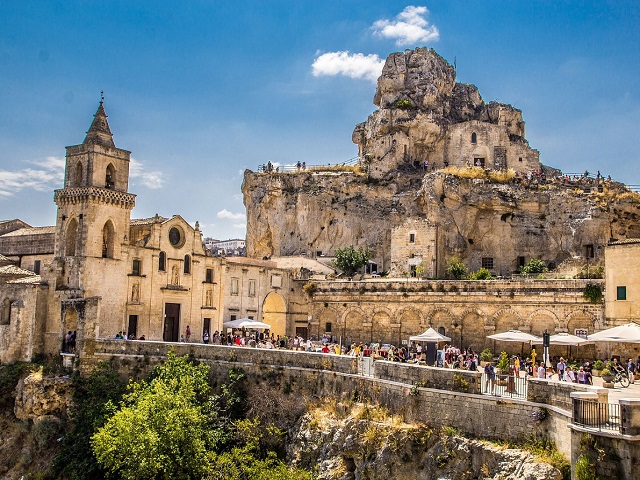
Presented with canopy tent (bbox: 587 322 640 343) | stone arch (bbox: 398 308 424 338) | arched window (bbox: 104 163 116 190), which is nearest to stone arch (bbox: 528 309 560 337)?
stone arch (bbox: 398 308 424 338)

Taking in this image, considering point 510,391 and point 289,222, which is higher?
point 289,222

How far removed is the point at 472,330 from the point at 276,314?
13.7 metres

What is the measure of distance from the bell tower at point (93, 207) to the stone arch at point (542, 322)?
22.8m

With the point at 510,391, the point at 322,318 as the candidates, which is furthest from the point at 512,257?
the point at 510,391

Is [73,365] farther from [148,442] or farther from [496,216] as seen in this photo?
[496,216]

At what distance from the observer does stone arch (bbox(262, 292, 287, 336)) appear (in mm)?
46219

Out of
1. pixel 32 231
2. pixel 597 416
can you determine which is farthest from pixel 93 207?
pixel 597 416

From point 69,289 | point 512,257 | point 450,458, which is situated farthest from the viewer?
point 512,257

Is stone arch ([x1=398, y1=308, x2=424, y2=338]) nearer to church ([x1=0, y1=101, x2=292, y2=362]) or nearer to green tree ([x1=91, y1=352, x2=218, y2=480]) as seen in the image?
church ([x1=0, y1=101, x2=292, y2=362])

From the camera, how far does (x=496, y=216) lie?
5231cm

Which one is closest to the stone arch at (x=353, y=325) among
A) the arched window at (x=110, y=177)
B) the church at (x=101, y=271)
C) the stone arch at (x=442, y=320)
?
the stone arch at (x=442, y=320)

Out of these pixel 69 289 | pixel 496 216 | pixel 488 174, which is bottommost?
pixel 69 289

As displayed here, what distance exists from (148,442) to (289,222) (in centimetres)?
3626

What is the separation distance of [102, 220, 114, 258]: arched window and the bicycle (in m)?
24.7
